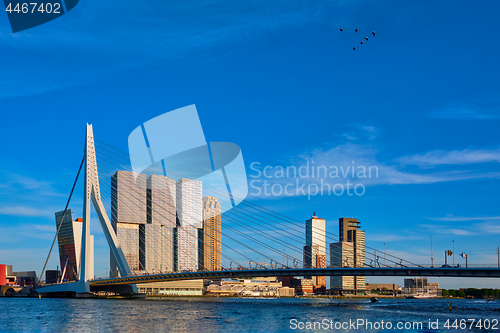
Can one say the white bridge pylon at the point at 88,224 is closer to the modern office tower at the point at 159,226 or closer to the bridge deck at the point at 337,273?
the bridge deck at the point at 337,273

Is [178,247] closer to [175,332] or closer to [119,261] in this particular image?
[119,261]

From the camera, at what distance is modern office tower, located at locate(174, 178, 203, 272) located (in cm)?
14500

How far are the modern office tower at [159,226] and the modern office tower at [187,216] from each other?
7.60 ft

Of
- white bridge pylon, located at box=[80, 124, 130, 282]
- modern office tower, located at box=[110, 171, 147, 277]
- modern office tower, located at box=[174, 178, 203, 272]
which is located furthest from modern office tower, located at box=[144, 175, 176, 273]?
white bridge pylon, located at box=[80, 124, 130, 282]

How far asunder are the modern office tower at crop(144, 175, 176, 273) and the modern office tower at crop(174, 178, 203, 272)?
2317mm

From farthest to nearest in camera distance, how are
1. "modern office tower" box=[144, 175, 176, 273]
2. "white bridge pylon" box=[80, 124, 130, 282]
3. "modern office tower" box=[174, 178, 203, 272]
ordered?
"modern office tower" box=[144, 175, 176, 273], "modern office tower" box=[174, 178, 203, 272], "white bridge pylon" box=[80, 124, 130, 282]

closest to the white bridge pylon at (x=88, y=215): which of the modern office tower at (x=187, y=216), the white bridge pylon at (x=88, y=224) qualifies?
the white bridge pylon at (x=88, y=224)

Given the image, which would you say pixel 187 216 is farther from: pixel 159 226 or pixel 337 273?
pixel 337 273

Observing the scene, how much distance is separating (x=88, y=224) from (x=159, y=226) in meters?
89.8

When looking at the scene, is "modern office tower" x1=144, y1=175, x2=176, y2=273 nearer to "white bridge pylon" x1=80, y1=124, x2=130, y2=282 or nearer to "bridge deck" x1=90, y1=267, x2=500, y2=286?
"white bridge pylon" x1=80, y1=124, x2=130, y2=282

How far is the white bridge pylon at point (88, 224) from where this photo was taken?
78.4m

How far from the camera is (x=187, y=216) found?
16325cm

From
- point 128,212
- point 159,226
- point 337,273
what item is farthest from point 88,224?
point 159,226

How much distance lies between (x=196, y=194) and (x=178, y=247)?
53.0 metres
